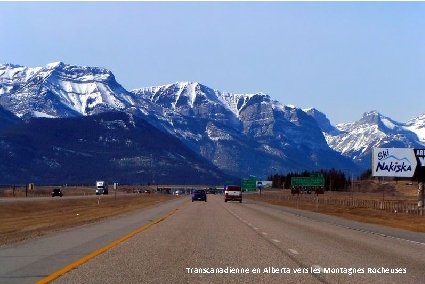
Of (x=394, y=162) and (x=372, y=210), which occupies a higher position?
(x=394, y=162)

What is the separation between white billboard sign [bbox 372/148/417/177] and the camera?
3745 inches

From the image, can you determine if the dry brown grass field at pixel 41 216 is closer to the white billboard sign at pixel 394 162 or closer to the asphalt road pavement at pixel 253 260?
the asphalt road pavement at pixel 253 260

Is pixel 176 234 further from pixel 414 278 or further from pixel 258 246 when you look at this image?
pixel 414 278

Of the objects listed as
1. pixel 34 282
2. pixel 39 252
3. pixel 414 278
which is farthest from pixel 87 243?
pixel 414 278

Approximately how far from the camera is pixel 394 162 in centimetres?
9794

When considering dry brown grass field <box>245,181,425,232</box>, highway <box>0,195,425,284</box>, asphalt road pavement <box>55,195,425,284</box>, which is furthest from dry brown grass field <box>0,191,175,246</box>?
dry brown grass field <box>245,181,425,232</box>

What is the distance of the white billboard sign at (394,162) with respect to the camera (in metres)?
95.1

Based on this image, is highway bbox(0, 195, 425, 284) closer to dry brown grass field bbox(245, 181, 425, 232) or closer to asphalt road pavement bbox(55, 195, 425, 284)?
asphalt road pavement bbox(55, 195, 425, 284)

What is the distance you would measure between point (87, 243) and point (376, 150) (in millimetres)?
79849

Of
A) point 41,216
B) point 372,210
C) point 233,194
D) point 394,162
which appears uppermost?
point 394,162

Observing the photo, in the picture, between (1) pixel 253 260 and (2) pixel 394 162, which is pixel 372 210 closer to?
(2) pixel 394 162

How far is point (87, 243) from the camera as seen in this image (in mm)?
25641

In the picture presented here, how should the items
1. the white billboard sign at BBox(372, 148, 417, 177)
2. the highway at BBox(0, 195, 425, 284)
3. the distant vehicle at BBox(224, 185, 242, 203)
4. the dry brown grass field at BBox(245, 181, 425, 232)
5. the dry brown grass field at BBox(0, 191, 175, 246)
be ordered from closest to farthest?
the highway at BBox(0, 195, 425, 284) → the dry brown grass field at BBox(0, 191, 175, 246) → the dry brown grass field at BBox(245, 181, 425, 232) → the white billboard sign at BBox(372, 148, 417, 177) → the distant vehicle at BBox(224, 185, 242, 203)

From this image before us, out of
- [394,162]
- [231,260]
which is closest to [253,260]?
[231,260]
